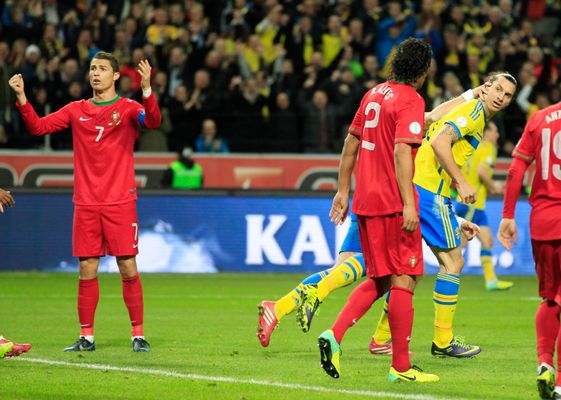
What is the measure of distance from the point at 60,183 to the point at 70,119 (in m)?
8.84

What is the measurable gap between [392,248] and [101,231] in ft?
9.45

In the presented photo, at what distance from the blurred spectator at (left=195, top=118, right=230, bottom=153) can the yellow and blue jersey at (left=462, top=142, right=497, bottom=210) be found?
472 centimetres

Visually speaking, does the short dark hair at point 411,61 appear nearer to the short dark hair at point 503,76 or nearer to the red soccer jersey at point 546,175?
the red soccer jersey at point 546,175

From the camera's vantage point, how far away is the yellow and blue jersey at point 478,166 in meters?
15.3

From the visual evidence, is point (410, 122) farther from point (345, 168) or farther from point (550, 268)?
point (550, 268)

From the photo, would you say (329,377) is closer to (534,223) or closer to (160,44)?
(534,223)

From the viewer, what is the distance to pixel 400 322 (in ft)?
25.2

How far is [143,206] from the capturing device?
57.1 feet

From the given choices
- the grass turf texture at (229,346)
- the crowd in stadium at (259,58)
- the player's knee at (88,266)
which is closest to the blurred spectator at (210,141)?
the crowd in stadium at (259,58)

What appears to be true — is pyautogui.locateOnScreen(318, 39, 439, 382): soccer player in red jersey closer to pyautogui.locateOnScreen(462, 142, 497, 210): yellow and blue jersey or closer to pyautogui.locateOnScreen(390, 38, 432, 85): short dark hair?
pyautogui.locateOnScreen(390, 38, 432, 85): short dark hair

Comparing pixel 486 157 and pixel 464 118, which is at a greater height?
pixel 464 118

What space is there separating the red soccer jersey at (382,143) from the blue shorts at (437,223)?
1550 mm

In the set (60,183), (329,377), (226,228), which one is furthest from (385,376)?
(60,183)

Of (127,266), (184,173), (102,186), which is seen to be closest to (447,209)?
(127,266)
